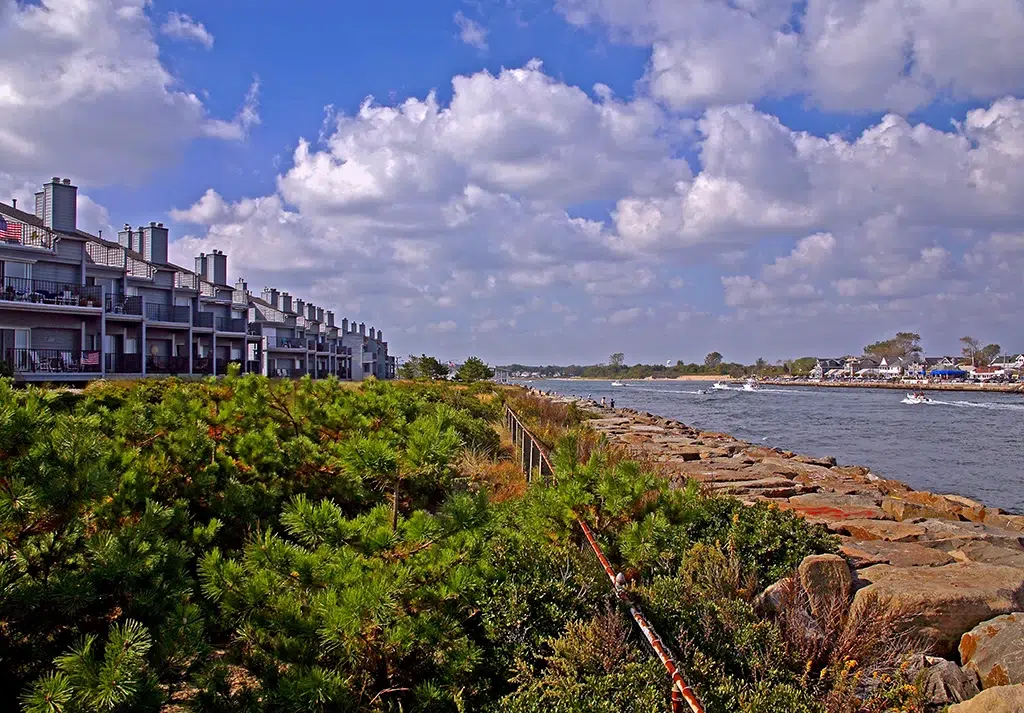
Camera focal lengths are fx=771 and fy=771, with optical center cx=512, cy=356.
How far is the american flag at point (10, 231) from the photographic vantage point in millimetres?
31797

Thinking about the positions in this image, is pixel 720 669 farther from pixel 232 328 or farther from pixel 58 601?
pixel 232 328

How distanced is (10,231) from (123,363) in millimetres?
7895

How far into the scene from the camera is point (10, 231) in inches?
1268

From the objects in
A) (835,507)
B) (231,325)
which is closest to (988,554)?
(835,507)

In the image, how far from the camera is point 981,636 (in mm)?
6809

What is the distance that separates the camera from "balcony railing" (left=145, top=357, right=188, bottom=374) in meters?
39.8

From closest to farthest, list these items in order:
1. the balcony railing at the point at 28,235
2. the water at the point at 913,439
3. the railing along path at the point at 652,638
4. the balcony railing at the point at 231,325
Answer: the railing along path at the point at 652,638 → the water at the point at 913,439 → the balcony railing at the point at 28,235 → the balcony railing at the point at 231,325

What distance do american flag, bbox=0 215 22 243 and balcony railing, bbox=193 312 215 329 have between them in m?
13.2

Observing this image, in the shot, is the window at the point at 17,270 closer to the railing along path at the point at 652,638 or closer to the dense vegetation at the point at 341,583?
the dense vegetation at the point at 341,583

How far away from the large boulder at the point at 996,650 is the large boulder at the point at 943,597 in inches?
6.1

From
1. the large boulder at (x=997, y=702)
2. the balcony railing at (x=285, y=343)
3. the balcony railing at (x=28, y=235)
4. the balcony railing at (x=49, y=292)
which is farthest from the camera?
the balcony railing at (x=285, y=343)

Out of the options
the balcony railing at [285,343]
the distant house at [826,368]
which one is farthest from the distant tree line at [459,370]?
the distant house at [826,368]

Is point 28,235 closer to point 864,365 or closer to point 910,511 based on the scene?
point 910,511

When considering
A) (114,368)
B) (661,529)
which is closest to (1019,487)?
(661,529)
